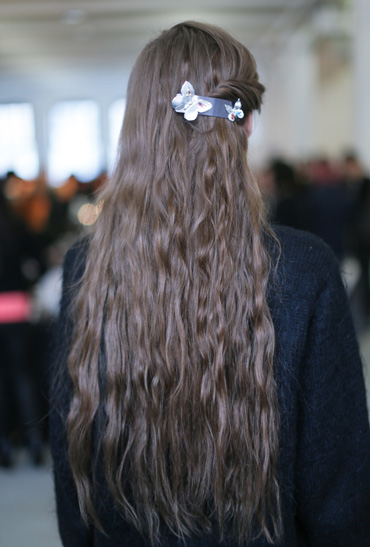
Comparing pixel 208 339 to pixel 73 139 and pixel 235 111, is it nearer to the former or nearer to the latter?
pixel 235 111

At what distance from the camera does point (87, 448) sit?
1.11 metres

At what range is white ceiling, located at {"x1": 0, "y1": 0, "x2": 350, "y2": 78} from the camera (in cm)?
882

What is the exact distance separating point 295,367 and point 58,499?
580 millimetres

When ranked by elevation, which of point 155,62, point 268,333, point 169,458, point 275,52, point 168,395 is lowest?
point 169,458

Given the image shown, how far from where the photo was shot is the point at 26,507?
9.66ft

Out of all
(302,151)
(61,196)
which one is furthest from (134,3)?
(302,151)

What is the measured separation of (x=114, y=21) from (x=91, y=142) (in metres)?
7.51

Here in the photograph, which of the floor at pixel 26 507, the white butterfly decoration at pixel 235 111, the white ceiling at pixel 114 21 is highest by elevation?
the white ceiling at pixel 114 21

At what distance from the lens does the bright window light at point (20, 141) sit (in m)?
17.1

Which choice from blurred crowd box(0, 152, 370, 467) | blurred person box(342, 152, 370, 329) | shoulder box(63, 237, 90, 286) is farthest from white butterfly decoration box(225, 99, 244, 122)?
blurred person box(342, 152, 370, 329)

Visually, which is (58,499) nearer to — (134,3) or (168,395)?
(168,395)

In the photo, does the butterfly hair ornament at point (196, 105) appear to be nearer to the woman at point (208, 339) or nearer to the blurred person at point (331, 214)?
the woman at point (208, 339)

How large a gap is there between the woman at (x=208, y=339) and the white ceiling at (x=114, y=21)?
707 centimetres

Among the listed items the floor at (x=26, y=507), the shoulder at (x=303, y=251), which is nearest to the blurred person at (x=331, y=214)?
the floor at (x=26, y=507)
